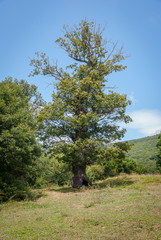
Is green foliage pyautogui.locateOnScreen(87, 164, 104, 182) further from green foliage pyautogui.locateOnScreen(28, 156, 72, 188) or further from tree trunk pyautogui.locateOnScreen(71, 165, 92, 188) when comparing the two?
tree trunk pyautogui.locateOnScreen(71, 165, 92, 188)

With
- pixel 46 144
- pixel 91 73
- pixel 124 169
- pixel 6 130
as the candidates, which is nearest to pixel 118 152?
pixel 46 144

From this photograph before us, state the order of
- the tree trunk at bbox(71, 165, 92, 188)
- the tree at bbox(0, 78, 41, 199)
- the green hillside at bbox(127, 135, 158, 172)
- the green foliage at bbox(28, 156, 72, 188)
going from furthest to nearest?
the green hillside at bbox(127, 135, 158, 172) < the green foliage at bbox(28, 156, 72, 188) < the tree trunk at bbox(71, 165, 92, 188) < the tree at bbox(0, 78, 41, 199)

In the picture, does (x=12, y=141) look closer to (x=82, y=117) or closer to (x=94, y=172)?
(x=82, y=117)

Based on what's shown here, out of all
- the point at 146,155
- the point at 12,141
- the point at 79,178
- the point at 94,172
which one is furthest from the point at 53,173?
the point at 146,155

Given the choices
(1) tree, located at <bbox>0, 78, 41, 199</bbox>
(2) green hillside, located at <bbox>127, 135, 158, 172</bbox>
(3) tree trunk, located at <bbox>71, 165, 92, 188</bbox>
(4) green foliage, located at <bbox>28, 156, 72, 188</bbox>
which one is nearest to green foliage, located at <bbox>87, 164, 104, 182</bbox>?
(4) green foliage, located at <bbox>28, 156, 72, 188</bbox>

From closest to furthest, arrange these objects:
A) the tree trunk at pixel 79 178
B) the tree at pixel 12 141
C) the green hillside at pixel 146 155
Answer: the tree at pixel 12 141 → the tree trunk at pixel 79 178 → the green hillside at pixel 146 155

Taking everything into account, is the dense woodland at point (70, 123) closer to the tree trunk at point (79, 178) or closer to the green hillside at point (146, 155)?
the tree trunk at point (79, 178)

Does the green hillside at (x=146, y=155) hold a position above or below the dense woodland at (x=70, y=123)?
below

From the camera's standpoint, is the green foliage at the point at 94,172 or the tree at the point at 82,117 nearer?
the tree at the point at 82,117

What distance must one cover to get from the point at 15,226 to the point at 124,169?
27.1 meters

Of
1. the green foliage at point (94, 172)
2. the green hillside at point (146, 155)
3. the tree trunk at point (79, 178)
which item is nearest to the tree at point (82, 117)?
the tree trunk at point (79, 178)

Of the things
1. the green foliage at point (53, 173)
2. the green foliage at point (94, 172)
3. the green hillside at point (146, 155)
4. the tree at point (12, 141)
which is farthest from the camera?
the green hillside at point (146, 155)

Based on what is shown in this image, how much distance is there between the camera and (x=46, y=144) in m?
16.7

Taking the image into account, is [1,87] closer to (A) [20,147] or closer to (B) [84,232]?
(A) [20,147]
